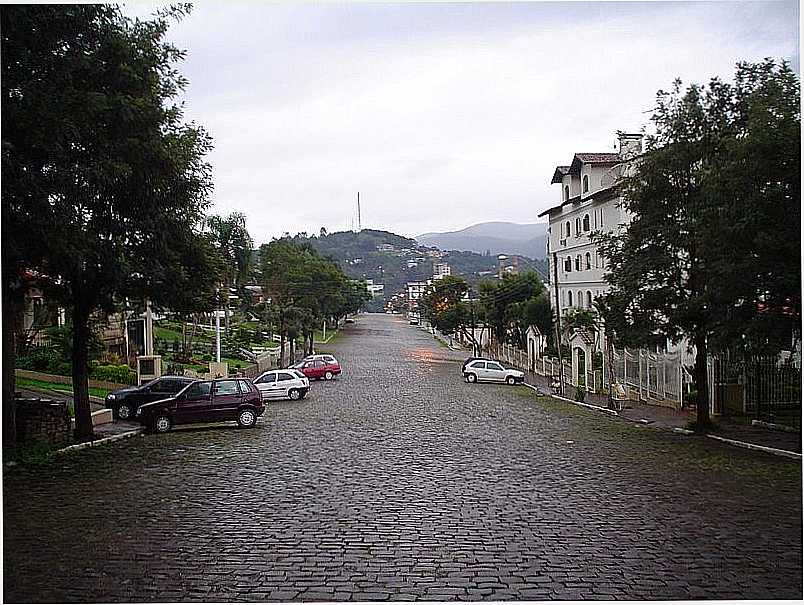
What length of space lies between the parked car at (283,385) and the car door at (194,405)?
483 centimetres

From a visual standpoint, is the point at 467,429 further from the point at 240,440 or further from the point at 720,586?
the point at 720,586

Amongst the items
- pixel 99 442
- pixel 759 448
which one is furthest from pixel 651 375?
pixel 99 442

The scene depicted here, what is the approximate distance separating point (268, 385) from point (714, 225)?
1011cm

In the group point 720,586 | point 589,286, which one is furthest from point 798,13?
point 589,286

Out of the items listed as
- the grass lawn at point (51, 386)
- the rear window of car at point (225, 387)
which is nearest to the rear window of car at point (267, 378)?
the grass lawn at point (51, 386)

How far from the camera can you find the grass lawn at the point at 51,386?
1485 centimetres

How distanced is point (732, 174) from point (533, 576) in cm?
544

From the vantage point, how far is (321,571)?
5.35 meters

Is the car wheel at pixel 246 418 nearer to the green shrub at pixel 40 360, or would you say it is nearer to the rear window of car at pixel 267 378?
the rear window of car at pixel 267 378

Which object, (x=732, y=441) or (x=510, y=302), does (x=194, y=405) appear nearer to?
(x=732, y=441)

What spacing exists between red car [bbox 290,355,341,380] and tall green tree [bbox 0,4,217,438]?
11.8 m

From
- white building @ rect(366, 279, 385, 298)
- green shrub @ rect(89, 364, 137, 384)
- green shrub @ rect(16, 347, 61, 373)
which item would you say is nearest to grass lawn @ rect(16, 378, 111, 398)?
green shrub @ rect(89, 364, 137, 384)

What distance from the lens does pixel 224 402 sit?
1291 centimetres

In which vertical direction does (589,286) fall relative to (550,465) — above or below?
above
